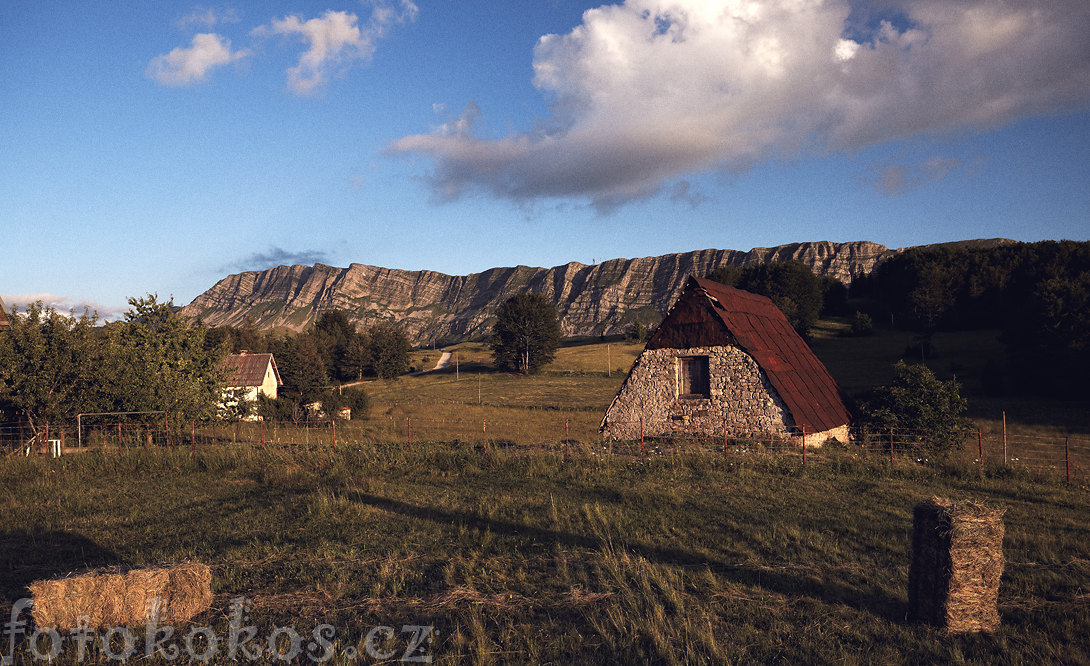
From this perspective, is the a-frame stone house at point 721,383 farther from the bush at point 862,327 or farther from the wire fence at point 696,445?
the bush at point 862,327

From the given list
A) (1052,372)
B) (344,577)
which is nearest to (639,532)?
(344,577)

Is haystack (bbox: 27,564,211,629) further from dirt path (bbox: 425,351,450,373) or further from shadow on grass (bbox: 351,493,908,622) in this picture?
dirt path (bbox: 425,351,450,373)

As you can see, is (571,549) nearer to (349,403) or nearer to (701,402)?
(701,402)

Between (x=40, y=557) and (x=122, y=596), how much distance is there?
3.92m

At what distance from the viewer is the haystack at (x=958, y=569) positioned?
654 centimetres

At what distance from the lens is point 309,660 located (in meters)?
5.82

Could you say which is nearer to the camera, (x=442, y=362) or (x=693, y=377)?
(x=693, y=377)

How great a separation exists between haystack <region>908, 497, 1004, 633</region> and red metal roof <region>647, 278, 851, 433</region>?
1517cm

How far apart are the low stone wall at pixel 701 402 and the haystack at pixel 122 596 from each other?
63.8 feet

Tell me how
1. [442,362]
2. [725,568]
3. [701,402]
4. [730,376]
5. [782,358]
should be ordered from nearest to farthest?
[725,568] → [730,376] → [701,402] → [782,358] → [442,362]

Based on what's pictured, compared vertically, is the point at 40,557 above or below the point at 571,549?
above

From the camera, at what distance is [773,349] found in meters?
24.7

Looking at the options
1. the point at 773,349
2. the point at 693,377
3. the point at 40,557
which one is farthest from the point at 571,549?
the point at 773,349

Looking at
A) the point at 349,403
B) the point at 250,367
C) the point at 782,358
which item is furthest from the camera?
the point at 250,367
